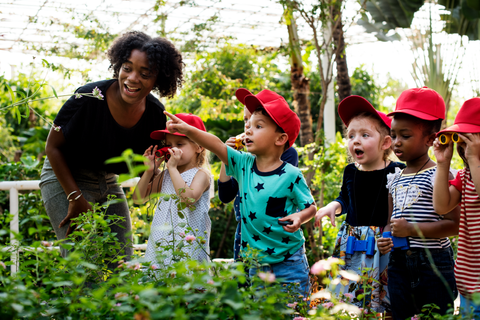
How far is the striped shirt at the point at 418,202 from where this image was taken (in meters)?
1.96

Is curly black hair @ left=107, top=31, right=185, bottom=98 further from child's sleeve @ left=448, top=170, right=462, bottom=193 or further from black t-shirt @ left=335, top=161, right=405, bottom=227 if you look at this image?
child's sleeve @ left=448, top=170, right=462, bottom=193

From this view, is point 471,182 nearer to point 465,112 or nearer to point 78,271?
point 465,112

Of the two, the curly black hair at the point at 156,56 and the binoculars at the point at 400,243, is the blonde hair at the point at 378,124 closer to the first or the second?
the binoculars at the point at 400,243

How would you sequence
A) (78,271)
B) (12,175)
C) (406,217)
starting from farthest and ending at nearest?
(12,175) → (406,217) → (78,271)

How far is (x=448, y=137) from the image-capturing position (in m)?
1.72

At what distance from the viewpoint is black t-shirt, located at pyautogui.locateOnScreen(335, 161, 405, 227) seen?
7.17 feet

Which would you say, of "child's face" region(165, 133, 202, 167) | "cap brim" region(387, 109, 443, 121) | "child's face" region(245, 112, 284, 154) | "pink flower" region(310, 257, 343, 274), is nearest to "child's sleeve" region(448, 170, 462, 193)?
"cap brim" region(387, 109, 443, 121)

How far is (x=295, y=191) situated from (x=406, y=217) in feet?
1.77

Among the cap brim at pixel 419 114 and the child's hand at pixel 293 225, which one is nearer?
the child's hand at pixel 293 225

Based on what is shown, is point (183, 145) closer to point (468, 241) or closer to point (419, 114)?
point (419, 114)

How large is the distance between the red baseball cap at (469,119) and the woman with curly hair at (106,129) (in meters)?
1.63

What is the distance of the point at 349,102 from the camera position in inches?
90.0

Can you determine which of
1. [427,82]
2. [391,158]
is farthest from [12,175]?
[427,82]

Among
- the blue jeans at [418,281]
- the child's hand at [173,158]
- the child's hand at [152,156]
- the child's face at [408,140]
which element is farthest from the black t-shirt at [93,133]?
the blue jeans at [418,281]
